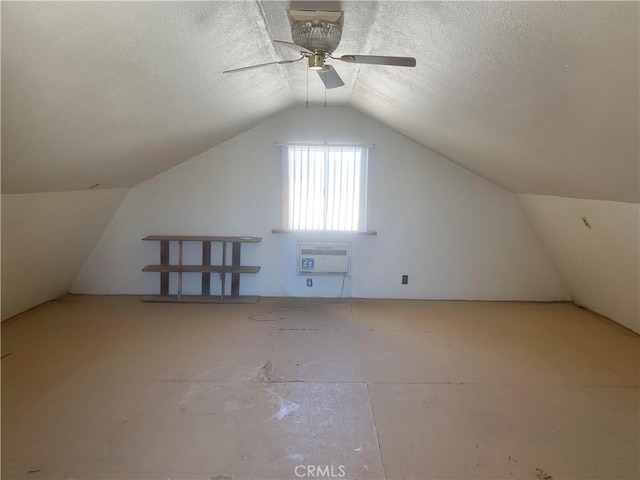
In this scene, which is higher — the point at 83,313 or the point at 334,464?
the point at 83,313

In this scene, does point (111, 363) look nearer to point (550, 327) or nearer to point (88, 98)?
point (88, 98)

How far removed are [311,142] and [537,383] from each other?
3186 millimetres

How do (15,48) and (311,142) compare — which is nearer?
(15,48)

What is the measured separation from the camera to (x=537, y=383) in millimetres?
2535

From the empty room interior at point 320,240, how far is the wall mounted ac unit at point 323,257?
0.09 ft

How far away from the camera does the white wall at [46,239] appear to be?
2.90 meters

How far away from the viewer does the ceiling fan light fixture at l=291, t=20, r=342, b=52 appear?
183cm

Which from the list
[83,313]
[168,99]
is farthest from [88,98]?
[83,313]

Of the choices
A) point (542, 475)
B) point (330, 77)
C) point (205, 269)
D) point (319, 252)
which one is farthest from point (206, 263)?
point (542, 475)

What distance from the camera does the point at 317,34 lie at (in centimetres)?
186

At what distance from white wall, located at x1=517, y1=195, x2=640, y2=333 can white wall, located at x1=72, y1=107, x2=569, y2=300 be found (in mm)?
323

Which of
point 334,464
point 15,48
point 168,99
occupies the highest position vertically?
point 168,99

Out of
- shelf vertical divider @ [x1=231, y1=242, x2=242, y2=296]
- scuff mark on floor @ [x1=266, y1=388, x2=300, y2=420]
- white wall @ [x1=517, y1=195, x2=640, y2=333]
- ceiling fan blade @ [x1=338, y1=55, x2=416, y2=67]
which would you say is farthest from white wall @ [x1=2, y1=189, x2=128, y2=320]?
white wall @ [x1=517, y1=195, x2=640, y2=333]

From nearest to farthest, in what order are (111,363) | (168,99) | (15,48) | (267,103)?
1. (15,48)
2. (168,99)
3. (111,363)
4. (267,103)
